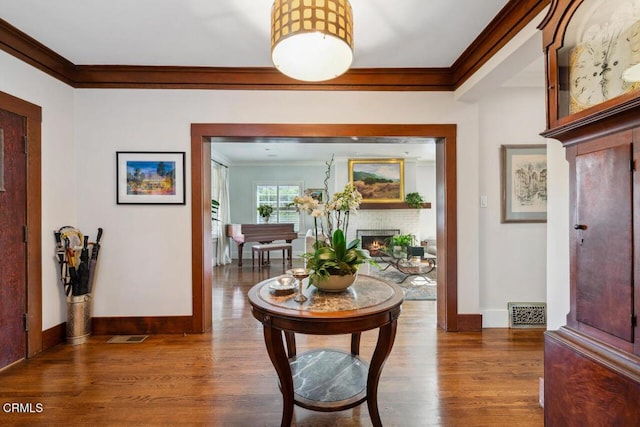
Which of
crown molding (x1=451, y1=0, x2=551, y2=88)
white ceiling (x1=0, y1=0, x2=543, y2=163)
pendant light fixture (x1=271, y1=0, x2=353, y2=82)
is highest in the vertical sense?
white ceiling (x1=0, y1=0, x2=543, y2=163)

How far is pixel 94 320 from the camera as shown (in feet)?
9.23

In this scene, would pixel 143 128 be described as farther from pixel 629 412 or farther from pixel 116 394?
pixel 629 412

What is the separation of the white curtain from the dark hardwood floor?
370 cm

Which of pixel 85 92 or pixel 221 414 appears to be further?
pixel 85 92

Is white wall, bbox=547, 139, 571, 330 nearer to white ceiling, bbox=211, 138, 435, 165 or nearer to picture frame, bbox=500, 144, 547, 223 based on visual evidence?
picture frame, bbox=500, 144, 547, 223

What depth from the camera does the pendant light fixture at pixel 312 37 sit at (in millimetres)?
1280

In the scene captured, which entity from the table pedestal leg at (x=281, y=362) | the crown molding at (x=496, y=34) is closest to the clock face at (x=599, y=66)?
the crown molding at (x=496, y=34)

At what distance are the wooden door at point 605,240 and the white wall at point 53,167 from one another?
359cm

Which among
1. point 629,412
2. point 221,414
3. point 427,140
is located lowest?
point 221,414

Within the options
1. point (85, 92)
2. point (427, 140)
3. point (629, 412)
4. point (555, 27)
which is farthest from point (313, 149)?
point (629, 412)

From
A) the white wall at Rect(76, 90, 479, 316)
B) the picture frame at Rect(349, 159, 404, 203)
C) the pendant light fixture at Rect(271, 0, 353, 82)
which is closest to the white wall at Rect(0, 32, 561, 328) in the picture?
Result: the white wall at Rect(76, 90, 479, 316)

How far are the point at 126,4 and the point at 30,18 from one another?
0.78 meters

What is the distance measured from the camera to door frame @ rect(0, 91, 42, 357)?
237 centimetres

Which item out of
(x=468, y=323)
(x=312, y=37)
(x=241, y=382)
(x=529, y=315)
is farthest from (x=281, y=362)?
(x=529, y=315)
